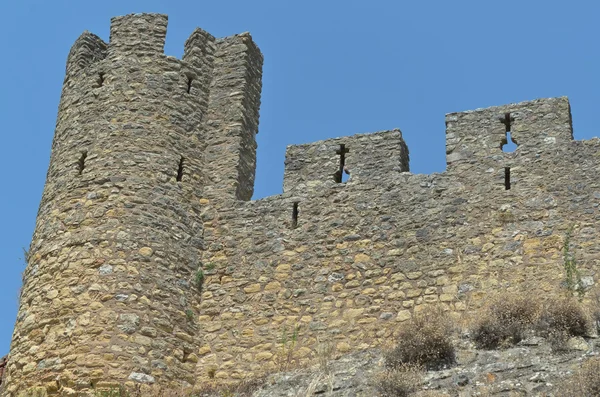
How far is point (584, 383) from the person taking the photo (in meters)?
11.5

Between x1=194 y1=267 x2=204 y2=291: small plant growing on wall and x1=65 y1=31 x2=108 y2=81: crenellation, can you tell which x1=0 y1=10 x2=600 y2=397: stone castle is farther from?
x1=65 y1=31 x2=108 y2=81: crenellation

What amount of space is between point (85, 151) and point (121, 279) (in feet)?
7.63

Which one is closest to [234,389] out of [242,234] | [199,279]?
[199,279]

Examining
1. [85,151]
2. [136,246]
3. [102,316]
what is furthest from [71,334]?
[85,151]

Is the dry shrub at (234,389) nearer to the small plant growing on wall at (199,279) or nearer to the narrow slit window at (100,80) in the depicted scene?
the small plant growing on wall at (199,279)

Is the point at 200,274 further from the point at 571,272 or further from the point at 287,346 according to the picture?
the point at 571,272

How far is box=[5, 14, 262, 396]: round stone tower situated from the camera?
588 inches

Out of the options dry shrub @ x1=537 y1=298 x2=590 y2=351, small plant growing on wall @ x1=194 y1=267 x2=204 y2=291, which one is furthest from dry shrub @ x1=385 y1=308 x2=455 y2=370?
small plant growing on wall @ x1=194 y1=267 x2=204 y2=291

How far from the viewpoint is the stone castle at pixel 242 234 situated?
15.0 metres

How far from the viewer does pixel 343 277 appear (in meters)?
15.7

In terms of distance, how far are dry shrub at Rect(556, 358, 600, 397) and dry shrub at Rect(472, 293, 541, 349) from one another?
1.47m

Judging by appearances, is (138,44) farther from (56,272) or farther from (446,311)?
(446,311)

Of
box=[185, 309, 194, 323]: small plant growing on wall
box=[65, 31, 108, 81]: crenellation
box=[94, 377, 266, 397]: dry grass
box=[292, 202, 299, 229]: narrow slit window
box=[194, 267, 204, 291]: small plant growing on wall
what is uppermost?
box=[65, 31, 108, 81]: crenellation

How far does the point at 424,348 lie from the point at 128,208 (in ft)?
15.7
